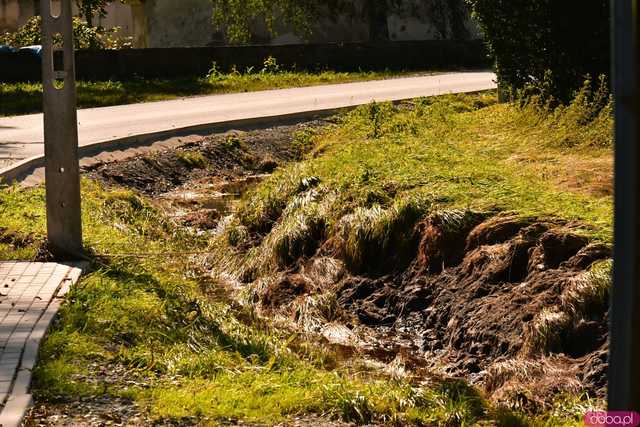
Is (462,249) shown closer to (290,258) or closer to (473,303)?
(473,303)

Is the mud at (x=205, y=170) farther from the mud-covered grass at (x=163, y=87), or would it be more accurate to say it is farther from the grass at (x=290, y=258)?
the mud-covered grass at (x=163, y=87)

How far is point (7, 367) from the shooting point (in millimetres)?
6812

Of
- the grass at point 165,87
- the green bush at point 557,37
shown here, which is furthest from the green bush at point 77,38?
the green bush at point 557,37

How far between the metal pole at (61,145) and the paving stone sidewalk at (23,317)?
33 centimetres

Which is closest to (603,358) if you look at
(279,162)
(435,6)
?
(279,162)

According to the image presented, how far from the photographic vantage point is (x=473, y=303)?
29.9 feet

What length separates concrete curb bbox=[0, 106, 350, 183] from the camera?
14773 millimetres

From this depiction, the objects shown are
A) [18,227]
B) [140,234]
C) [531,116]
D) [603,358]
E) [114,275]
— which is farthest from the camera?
[531,116]

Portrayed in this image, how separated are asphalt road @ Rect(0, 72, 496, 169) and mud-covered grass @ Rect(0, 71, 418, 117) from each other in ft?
2.78

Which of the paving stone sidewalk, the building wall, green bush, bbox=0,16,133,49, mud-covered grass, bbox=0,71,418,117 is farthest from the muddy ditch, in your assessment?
the building wall

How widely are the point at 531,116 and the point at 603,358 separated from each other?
779 centimetres

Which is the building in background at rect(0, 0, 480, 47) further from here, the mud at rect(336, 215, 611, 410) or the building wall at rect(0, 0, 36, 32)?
the mud at rect(336, 215, 611, 410)

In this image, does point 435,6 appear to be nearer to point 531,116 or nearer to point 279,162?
point 279,162

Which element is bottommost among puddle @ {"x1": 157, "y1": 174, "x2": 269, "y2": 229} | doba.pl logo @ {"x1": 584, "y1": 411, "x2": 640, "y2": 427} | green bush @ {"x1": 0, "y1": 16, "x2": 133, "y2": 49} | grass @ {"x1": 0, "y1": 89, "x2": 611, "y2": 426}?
puddle @ {"x1": 157, "y1": 174, "x2": 269, "y2": 229}
